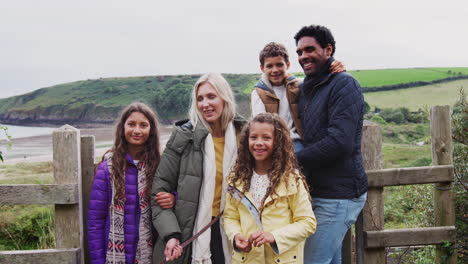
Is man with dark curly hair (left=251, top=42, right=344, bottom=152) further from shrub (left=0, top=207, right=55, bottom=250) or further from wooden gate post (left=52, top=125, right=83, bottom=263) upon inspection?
shrub (left=0, top=207, right=55, bottom=250)

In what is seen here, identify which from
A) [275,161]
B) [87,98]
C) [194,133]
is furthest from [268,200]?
[87,98]

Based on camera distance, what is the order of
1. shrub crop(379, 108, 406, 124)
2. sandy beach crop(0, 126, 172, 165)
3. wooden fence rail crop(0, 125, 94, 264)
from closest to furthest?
wooden fence rail crop(0, 125, 94, 264), sandy beach crop(0, 126, 172, 165), shrub crop(379, 108, 406, 124)

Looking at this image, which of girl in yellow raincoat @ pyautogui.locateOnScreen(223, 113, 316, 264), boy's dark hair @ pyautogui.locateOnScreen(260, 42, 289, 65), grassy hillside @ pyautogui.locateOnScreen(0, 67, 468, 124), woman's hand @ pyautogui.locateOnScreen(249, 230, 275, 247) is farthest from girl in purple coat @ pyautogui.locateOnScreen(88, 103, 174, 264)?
grassy hillside @ pyautogui.locateOnScreen(0, 67, 468, 124)

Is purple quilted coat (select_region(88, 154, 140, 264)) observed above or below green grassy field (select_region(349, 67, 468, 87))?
below

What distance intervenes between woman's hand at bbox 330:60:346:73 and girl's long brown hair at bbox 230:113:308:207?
0.56 m

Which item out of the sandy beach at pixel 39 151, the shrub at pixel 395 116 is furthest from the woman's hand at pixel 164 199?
the shrub at pixel 395 116

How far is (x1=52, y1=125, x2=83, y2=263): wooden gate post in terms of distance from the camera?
10.6ft

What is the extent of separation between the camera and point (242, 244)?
2.49m

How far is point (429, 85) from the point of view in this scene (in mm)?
39406

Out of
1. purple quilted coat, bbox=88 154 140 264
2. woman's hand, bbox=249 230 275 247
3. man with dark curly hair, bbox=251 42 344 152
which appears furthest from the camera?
man with dark curly hair, bbox=251 42 344 152

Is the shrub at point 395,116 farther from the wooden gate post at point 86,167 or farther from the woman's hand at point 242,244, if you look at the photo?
the woman's hand at point 242,244

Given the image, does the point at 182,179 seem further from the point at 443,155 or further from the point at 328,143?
the point at 443,155

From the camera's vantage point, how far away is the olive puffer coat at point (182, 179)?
2.76 m

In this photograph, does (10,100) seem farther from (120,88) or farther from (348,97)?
(348,97)
